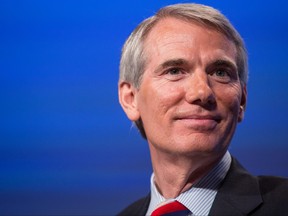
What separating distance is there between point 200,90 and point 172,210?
1.78ft

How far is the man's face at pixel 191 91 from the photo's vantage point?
6.95 ft

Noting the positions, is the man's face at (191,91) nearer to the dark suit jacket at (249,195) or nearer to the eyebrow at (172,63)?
the eyebrow at (172,63)

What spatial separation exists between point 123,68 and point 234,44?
560 mm

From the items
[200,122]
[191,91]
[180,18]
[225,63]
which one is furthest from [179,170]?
[180,18]

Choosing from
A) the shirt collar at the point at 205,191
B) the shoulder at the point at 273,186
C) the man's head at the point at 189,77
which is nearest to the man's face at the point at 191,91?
the man's head at the point at 189,77

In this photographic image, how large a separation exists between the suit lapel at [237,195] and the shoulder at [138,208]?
0.58 meters

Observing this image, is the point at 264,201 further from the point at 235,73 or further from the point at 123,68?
the point at 123,68

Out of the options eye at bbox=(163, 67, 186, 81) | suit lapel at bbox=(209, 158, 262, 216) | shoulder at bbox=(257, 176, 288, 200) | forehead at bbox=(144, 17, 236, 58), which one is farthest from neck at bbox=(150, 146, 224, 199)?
forehead at bbox=(144, 17, 236, 58)

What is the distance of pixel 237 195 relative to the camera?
2145mm

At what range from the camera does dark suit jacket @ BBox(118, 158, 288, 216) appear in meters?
2.06

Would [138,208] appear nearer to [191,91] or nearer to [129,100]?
[129,100]

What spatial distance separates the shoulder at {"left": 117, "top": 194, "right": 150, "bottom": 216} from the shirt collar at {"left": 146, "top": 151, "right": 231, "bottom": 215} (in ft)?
1.47

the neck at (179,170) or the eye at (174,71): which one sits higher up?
the eye at (174,71)

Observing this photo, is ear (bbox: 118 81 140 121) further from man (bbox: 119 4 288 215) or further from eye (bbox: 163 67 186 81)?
eye (bbox: 163 67 186 81)
